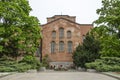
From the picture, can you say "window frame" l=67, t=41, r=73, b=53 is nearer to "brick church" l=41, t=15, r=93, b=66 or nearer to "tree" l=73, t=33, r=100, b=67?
"brick church" l=41, t=15, r=93, b=66

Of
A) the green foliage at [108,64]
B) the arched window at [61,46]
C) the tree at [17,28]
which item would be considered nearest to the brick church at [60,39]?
the arched window at [61,46]

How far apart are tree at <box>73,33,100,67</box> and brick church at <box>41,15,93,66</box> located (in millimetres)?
8815

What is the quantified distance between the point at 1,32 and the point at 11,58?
8984 mm

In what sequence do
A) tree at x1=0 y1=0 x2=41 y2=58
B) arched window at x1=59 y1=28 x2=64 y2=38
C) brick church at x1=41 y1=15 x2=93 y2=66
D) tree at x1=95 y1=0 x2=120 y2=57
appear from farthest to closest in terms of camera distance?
arched window at x1=59 y1=28 x2=64 y2=38
brick church at x1=41 y1=15 x2=93 y2=66
tree at x1=0 y1=0 x2=41 y2=58
tree at x1=95 y1=0 x2=120 y2=57

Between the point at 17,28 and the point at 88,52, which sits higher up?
the point at 17,28

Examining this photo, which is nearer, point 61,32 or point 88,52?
point 88,52

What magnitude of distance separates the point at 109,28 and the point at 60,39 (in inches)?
1268

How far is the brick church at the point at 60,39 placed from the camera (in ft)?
240

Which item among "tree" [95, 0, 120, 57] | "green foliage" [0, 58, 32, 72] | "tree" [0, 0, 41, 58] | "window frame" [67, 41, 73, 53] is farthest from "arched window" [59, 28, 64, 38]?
"tree" [95, 0, 120, 57]

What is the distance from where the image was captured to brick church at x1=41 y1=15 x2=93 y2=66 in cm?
7319

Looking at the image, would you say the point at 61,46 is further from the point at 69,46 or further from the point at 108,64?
the point at 108,64

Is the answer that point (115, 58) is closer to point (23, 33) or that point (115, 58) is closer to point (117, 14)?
point (117, 14)

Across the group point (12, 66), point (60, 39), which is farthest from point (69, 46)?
point (12, 66)

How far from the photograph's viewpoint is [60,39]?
73.6 m
